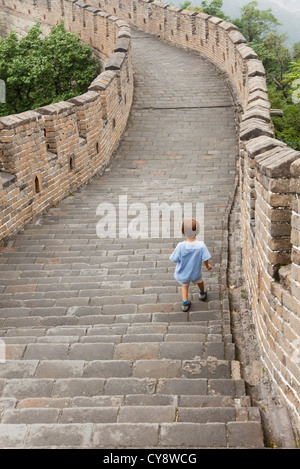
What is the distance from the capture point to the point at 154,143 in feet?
40.6

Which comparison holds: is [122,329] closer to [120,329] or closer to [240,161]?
[120,329]

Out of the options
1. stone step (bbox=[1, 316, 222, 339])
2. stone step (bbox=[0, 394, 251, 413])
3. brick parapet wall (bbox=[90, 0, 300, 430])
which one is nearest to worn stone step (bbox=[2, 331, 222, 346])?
stone step (bbox=[1, 316, 222, 339])

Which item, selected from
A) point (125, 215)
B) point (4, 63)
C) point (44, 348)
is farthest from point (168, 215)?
point (4, 63)

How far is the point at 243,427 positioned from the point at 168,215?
17.5 ft

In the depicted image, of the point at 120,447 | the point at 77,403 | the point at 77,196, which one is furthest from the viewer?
the point at 77,196

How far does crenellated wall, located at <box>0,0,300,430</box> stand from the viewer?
11.7 feet

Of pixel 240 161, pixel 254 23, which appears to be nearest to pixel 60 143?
pixel 240 161

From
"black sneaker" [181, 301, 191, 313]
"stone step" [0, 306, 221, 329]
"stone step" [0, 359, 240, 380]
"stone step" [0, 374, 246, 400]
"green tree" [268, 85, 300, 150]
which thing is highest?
"stone step" [0, 374, 246, 400]

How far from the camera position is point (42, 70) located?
53.4ft

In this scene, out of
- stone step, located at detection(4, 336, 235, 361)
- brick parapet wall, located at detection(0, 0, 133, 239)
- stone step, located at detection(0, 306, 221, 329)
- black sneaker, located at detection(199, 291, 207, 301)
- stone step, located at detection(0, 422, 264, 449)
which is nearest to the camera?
stone step, located at detection(0, 422, 264, 449)

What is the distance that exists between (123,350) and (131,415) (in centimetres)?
112

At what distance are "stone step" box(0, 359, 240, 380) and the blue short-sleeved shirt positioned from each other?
1263mm

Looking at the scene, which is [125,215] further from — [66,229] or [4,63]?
[4,63]

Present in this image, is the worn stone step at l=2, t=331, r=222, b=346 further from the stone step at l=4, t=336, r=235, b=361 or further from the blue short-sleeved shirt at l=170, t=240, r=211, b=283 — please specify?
the blue short-sleeved shirt at l=170, t=240, r=211, b=283
